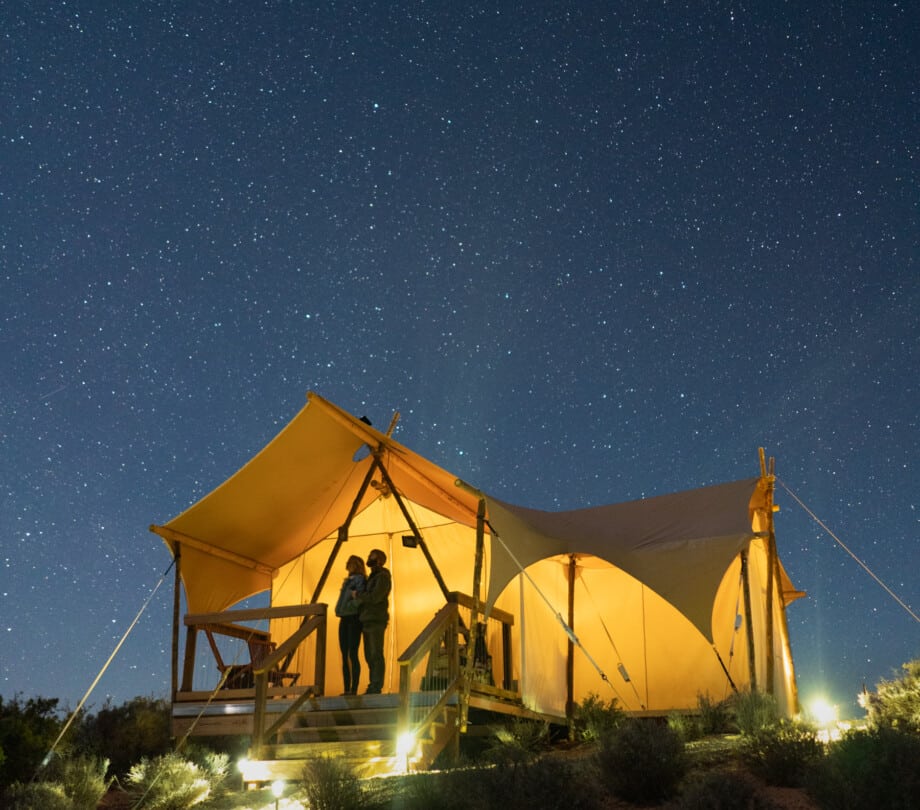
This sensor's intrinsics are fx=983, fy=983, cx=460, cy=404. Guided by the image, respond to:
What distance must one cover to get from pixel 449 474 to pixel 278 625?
4.49 m

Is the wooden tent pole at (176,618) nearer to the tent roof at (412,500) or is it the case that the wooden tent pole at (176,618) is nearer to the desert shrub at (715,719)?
the tent roof at (412,500)

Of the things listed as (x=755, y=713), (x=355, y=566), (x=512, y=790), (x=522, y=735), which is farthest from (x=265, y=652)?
(x=512, y=790)

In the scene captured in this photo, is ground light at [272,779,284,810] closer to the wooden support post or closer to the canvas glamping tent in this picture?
the wooden support post

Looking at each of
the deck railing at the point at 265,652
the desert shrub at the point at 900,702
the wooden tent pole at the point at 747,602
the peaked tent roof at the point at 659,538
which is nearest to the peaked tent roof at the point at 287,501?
the deck railing at the point at 265,652

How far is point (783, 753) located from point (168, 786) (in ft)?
15.2

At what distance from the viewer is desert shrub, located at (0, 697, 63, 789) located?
26.9ft

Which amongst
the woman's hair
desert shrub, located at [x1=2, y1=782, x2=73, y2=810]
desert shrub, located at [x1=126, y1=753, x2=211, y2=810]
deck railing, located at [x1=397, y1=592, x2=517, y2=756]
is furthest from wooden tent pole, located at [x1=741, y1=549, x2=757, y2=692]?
desert shrub, located at [x1=2, y1=782, x2=73, y2=810]

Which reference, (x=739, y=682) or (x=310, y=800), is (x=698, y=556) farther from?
(x=310, y=800)

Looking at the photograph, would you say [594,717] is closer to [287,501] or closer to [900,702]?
[900,702]

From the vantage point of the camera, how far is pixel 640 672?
491 inches

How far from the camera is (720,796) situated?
208 inches

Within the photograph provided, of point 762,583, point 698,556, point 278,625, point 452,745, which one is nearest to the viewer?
point 452,745

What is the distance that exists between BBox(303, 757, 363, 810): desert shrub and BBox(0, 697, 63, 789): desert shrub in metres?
2.99

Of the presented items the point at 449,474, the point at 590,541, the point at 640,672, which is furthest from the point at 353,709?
the point at 640,672
